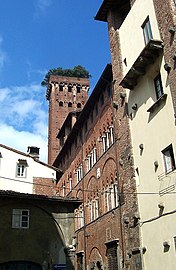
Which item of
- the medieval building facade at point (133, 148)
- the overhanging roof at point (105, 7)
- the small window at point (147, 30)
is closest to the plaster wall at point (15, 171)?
the medieval building facade at point (133, 148)

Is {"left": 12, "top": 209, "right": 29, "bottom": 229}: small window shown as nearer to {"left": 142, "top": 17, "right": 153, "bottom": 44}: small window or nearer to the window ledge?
the window ledge

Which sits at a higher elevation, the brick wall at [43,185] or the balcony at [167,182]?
the brick wall at [43,185]

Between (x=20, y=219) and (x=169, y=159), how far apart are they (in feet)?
23.2

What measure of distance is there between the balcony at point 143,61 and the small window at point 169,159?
12.1 ft

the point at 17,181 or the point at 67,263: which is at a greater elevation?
the point at 17,181

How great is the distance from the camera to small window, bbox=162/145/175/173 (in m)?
11.7

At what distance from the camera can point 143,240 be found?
1316 centimetres

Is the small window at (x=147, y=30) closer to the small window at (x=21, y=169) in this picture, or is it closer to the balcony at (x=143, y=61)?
the balcony at (x=143, y=61)

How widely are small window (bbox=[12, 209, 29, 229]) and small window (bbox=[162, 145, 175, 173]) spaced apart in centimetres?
674

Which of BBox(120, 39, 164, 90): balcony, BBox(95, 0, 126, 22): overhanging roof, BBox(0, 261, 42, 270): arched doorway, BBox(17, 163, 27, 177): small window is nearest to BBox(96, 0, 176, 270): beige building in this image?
BBox(120, 39, 164, 90): balcony

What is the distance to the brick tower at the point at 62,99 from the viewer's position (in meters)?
49.7

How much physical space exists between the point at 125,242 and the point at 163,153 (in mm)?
5670

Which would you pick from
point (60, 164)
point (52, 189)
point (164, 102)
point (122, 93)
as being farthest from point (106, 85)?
point (60, 164)

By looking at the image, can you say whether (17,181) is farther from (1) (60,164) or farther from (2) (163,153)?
(1) (60,164)
